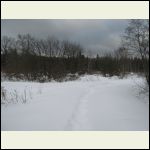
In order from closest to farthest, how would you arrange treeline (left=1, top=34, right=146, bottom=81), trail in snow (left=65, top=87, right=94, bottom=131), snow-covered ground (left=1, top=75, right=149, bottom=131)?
trail in snow (left=65, top=87, right=94, bottom=131) < snow-covered ground (left=1, top=75, right=149, bottom=131) < treeline (left=1, top=34, right=146, bottom=81)

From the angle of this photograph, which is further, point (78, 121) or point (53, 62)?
point (53, 62)

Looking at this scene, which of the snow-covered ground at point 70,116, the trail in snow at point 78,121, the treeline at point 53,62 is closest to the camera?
the trail in snow at point 78,121

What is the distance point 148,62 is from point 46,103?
6.52 metres

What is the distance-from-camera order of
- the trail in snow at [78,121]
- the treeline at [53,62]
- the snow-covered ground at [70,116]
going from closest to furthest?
1. the trail in snow at [78,121]
2. the snow-covered ground at [70,116]
3. the treeline at [53,62]

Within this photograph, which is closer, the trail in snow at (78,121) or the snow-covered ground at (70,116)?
the trail in snow at (78,121)

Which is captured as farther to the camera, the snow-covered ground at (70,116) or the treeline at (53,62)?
the treeline at (53,62)

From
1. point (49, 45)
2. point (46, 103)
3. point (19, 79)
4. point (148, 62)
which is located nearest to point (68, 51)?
point (49, 45)

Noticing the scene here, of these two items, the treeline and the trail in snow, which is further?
the treeline

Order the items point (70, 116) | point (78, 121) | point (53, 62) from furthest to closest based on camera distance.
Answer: point (53, 62) < point (70, 116) < point (78, 121)

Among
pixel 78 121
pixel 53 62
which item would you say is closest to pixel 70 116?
pixel 78 121

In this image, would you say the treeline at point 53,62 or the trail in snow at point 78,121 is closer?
the trail in snow at point 78,121

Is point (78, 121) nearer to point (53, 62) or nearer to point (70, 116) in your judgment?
point (70, 116)

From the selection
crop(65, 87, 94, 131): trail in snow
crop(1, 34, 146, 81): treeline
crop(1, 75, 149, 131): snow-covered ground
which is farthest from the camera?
crop(1, 34, 146, 81): treeline

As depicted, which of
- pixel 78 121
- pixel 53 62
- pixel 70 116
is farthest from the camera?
pixel 53 62
